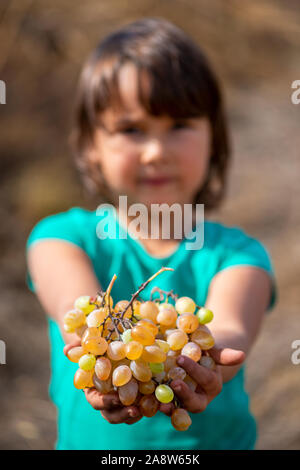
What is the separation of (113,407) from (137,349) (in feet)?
0.27

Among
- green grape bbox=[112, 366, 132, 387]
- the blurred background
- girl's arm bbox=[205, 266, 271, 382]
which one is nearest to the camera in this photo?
green grape bbox=[112, 366, 132, 387]

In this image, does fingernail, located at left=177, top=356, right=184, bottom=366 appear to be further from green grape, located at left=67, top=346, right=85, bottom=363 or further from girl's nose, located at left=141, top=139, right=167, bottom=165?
girl's nose, located at left=141, top=139, right=167, bottom=165

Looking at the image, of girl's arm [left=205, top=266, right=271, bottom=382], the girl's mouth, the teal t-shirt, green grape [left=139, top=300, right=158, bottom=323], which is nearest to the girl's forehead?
the girl's mouth

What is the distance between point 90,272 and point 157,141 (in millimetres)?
265

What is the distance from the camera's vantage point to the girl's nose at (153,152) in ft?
3.02

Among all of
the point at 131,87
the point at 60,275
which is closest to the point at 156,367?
the point at 60,275

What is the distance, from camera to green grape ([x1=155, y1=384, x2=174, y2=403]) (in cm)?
55

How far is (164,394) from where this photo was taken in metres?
0.56

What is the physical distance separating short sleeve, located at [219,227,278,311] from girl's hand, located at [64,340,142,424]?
448 millimetres

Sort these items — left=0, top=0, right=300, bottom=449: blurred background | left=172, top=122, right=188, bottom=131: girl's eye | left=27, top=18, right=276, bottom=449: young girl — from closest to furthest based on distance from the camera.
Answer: left=27, top=18, right=276, bottom=449: young girl
left=172, top=122, right=188, bottom=131: girl's eye
left=0, top=0, right=300, bottom=449: blurred background

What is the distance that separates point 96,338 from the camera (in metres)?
0.56

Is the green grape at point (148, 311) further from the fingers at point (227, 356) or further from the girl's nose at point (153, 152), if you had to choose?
the girl's nose at point (153, 152)

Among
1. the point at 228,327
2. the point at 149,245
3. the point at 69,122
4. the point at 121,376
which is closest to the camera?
the point at 121,376

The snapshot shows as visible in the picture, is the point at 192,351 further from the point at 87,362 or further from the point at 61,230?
the point at 61,230
